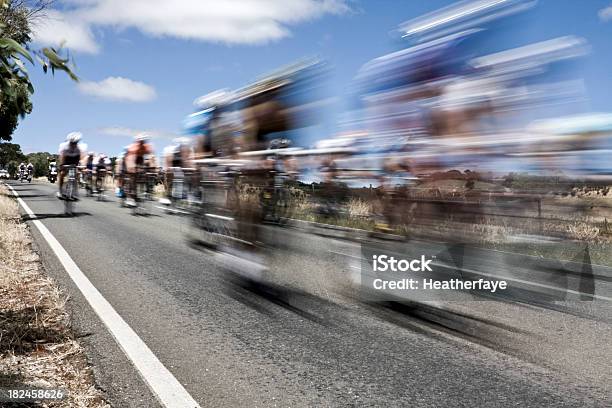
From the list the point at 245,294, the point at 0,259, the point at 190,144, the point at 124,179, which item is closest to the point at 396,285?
the point at 245,294

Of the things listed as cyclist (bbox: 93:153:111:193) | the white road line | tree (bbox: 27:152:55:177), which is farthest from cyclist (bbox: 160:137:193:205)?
tree (bbox: 27:152:55:177)

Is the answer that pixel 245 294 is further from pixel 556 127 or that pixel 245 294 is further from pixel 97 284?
pixel 556 127

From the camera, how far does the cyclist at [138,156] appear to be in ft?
56.2

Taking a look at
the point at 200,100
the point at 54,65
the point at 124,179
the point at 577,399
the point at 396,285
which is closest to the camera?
the point at 54,65

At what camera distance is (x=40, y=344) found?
398 cm

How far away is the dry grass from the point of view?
10.6 feet

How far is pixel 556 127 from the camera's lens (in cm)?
421

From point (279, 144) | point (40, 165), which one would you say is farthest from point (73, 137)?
point (40, 165)

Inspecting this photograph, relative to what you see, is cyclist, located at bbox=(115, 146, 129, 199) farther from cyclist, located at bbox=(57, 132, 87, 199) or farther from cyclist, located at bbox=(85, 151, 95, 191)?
cyclist, located at bbox=(85, 151, 95, 191)

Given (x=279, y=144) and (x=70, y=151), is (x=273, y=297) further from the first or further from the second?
(x=70, y=151)

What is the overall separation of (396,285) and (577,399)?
296 centimetres

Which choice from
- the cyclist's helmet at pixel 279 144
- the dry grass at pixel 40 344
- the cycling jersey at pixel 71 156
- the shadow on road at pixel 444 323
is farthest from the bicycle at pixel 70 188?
the shadow on road at pixel 444 323

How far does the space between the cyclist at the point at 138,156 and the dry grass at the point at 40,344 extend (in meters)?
11.1

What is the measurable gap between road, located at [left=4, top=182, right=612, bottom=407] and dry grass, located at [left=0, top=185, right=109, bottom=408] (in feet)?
0.46
